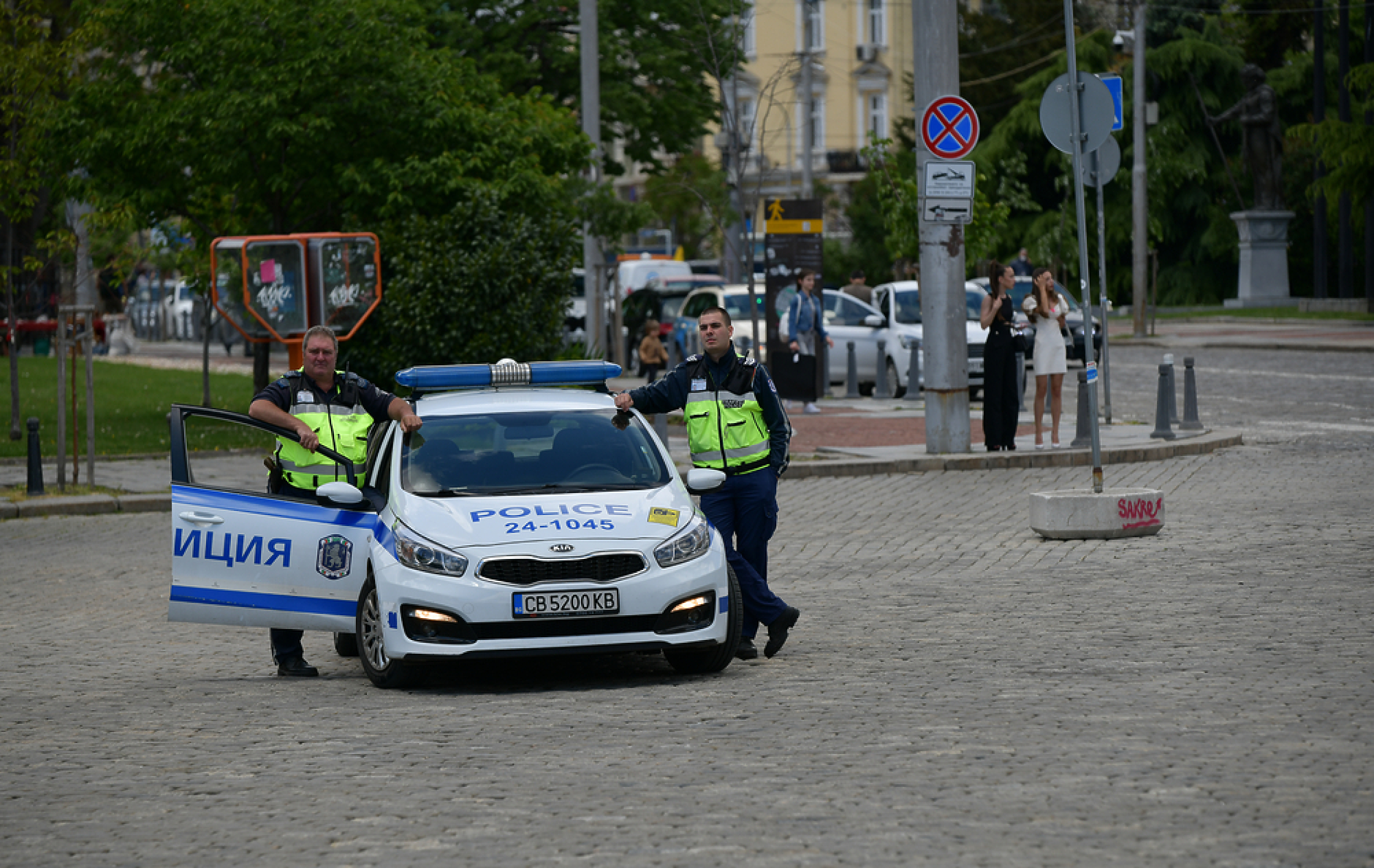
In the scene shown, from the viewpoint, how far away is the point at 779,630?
884cm

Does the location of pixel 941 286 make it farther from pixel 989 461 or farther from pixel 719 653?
pixel 719 653

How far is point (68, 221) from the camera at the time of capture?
38.3 m

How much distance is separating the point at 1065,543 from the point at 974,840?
7.52 m

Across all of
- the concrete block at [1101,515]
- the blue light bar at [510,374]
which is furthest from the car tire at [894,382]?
the blue light bar at [510,374]

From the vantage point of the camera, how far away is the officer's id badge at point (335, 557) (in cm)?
872

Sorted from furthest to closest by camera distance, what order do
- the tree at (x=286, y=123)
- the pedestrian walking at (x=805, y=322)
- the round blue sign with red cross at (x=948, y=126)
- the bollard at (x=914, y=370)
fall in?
the bollard at (x=914, y=370)
the pedestrian walking at (x=805, y=322)
the tree at (x=286, y=123)
the round blue sign with red cross at (x=948, y=126)

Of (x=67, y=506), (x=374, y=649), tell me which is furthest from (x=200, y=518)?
(x=67, y=506)

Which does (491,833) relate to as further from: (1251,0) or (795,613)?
(1251,0)

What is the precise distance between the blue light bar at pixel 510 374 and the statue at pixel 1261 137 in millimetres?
45034

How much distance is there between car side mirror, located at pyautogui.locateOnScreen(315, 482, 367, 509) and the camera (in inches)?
335

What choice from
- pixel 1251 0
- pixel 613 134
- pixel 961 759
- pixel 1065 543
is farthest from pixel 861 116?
pixel 961 759

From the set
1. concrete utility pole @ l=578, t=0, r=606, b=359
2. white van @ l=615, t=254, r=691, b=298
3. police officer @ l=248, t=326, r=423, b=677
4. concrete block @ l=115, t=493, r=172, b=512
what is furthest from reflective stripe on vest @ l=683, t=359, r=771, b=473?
white van @ l=615, t=254, r=691, b=298

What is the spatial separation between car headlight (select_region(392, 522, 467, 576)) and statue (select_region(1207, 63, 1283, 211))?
46733mm

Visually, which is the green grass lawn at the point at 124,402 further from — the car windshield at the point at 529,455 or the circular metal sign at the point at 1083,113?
the circular metal sign at the point at 1083,113
